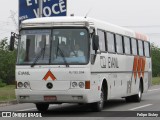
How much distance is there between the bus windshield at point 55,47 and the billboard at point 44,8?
15.7 metres

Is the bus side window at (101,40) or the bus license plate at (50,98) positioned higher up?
the bus side window at (101,40)

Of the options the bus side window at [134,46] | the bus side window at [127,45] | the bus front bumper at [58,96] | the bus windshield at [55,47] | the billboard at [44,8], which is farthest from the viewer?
the billboard at [44,8]

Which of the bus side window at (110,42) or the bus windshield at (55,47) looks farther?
the bus side window at (110,42)

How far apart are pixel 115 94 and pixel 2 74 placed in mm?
26337

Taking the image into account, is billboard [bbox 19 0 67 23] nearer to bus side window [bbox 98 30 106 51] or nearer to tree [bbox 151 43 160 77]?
bus side window [bbox 98 30 106 51]

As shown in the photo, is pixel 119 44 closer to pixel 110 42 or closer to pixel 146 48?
pixel 110 42

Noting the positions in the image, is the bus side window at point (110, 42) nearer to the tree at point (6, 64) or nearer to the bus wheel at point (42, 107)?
the bus wheel at point (42, 107)

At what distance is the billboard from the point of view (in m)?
34.3

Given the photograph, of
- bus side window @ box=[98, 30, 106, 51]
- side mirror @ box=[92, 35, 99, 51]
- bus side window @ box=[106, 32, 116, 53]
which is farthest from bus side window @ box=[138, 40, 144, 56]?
side mirror @ box=[92, 35, 99, 51]

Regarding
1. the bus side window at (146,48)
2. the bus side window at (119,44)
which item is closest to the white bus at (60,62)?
the bus side window at (119,44)

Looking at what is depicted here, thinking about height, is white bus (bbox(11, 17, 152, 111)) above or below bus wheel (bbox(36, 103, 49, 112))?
above

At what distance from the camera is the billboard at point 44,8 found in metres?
34.3

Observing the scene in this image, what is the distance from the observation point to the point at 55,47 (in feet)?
59.9

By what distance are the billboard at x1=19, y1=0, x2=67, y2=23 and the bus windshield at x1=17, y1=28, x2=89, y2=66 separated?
15.7 metres
